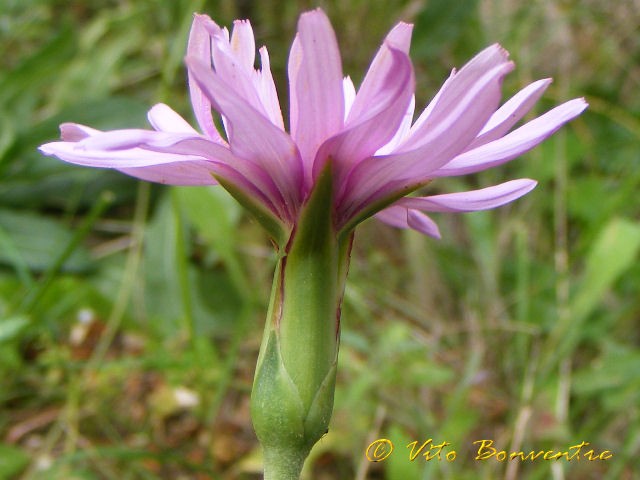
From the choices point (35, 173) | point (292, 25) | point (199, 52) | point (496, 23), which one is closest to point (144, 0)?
point (292, 25)

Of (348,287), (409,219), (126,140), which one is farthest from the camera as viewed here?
(348,287)

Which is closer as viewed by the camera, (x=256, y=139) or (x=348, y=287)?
(x=256, y=139)

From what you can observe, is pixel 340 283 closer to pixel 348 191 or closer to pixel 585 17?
pixel 348 191

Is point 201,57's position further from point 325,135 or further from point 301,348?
point 301,348

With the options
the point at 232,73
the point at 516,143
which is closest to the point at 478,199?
the point at 516,143

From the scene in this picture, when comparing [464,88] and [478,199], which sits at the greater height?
[464,88]

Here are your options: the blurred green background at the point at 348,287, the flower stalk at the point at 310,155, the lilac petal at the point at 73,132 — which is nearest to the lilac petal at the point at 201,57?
the flower stalk at the point at 310,155
